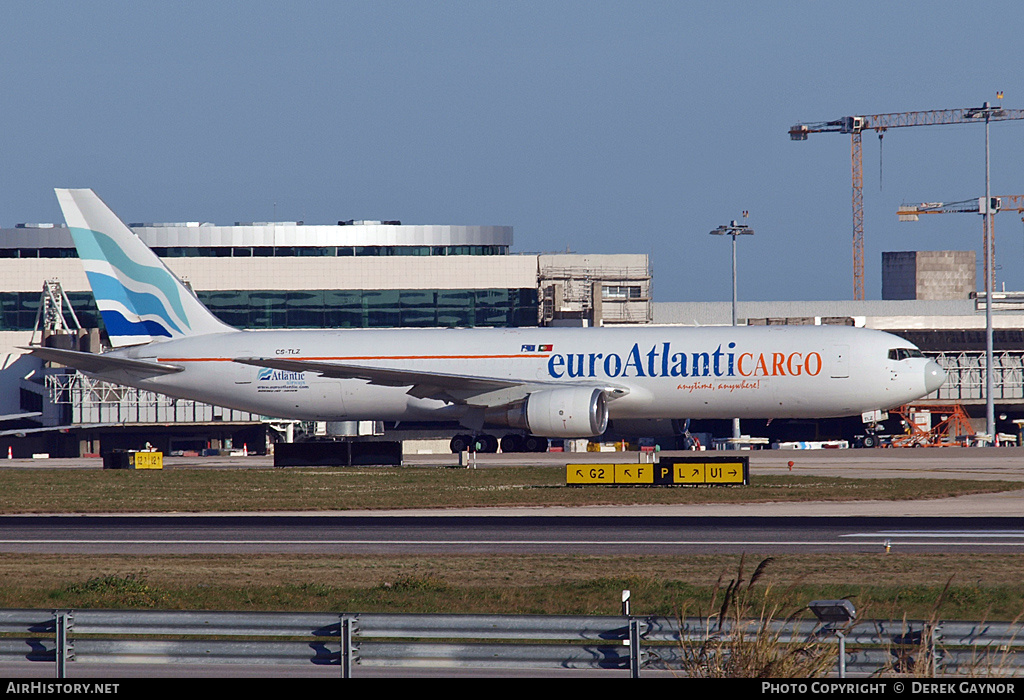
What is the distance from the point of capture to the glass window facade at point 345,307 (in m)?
85.8

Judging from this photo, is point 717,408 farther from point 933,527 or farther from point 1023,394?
point 1023,394

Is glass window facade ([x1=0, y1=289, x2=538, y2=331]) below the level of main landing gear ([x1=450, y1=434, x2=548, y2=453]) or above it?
above

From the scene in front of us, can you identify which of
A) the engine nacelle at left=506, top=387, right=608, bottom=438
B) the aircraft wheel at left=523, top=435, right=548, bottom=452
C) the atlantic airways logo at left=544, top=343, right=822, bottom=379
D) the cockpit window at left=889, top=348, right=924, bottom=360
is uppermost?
the cockpit window at left=889, top=348, right=924, bottom=360

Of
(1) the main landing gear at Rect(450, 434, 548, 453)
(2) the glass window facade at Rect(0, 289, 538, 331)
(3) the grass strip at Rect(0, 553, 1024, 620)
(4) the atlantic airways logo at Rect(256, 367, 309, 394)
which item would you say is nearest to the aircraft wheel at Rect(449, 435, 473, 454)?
(1) the main landing gear at Rect(450, 434, 548, 453)

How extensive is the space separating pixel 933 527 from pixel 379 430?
1840 inches

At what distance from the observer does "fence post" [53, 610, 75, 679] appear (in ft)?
40.9

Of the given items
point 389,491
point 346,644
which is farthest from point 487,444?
point 346,644

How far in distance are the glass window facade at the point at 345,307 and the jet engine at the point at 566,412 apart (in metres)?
36.4

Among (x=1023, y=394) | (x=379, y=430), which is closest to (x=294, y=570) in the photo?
(x=379, y=430)

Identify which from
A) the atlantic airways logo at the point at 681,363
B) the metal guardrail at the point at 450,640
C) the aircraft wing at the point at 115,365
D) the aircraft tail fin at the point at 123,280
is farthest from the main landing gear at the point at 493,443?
the metal guardrail at the point at 450,640

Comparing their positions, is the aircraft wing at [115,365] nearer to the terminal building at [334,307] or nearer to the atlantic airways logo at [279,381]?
the atlantic airways logo at [279,381]

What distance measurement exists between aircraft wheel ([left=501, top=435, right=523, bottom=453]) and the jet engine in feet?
23.3

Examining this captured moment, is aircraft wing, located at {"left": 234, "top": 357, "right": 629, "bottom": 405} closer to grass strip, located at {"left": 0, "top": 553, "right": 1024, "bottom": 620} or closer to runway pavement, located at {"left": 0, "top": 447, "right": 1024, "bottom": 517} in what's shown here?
runway pavement, located at {"left": 0, "top": 447, "right": 1024, "bottom": 517}

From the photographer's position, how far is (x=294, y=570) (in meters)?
22.8
